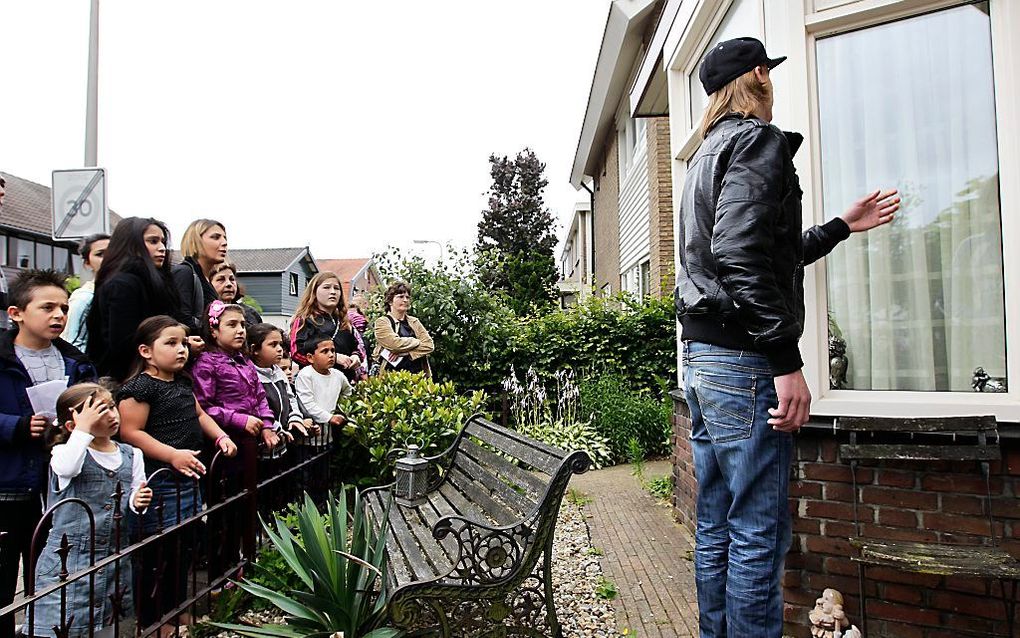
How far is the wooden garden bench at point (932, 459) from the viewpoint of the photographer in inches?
95.2

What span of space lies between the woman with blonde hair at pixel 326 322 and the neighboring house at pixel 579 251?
16093mm

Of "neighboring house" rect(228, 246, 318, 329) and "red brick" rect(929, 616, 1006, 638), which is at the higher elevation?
"neighboring house" rect(228, 246, 318, 329)

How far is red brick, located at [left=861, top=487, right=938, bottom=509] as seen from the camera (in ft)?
9.16

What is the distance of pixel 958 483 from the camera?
2.74 m

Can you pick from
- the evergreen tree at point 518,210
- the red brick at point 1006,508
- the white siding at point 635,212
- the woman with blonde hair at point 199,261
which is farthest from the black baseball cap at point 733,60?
the evergreen tree at point 518,210

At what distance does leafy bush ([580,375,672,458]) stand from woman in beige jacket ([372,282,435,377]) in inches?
101

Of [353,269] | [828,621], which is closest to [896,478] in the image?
[828,621]

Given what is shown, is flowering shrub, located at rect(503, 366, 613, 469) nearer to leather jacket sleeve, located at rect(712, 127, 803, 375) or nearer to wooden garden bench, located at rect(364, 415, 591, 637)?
wooden garden bench, located at rect(364, 415, 591, 637)

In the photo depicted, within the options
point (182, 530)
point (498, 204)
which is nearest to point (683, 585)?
point (182, 530)

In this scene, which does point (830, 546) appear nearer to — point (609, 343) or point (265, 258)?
point (609, 343)

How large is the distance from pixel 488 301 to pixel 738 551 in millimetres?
7855

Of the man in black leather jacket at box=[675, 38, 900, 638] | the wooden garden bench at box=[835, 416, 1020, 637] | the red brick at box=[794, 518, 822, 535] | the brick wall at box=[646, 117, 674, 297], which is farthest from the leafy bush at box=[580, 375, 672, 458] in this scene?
the man in black leather jacket at box=[675, 38, 900, 638]

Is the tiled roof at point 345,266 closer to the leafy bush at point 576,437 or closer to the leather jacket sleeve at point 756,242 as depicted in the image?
the leafy bush at point 576,437

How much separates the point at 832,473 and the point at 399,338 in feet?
16.4
